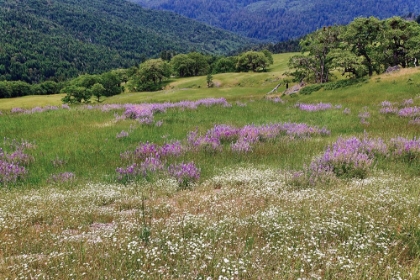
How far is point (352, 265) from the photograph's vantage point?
11.4 ft

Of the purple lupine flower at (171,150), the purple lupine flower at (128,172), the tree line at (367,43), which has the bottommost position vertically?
the purple lupine flower at (128,172)

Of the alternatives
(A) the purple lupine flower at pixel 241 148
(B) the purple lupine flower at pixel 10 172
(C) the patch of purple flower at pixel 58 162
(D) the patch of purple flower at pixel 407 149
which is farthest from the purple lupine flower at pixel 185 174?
(D) the patch of purple flower at pixel 407 149

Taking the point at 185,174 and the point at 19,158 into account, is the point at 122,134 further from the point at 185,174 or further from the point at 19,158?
the point at 185,174

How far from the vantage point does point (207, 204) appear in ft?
20.1

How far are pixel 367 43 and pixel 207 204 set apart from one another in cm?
4340

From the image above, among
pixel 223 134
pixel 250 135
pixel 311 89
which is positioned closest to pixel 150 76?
pixel 311 89

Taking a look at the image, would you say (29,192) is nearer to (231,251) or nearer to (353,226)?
(231,251)

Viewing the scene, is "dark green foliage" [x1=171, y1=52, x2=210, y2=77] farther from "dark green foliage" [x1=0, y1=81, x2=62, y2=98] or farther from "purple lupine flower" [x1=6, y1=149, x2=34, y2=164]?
"purple lupine flower" [x1=6, y1=149, x2=34, y2=164]

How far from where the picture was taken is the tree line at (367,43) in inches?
1545

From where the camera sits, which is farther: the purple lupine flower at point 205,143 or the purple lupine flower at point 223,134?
the purple lupine flower at point 223,134

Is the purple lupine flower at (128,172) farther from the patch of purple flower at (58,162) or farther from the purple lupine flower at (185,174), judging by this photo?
the patch of purple flower at (58,162)

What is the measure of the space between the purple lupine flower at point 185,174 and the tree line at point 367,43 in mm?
37595

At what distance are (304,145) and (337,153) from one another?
247cm

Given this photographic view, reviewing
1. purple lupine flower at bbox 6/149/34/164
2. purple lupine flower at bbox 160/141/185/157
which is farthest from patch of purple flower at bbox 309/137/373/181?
purple lupine flower at bbox 6/149/34/164
